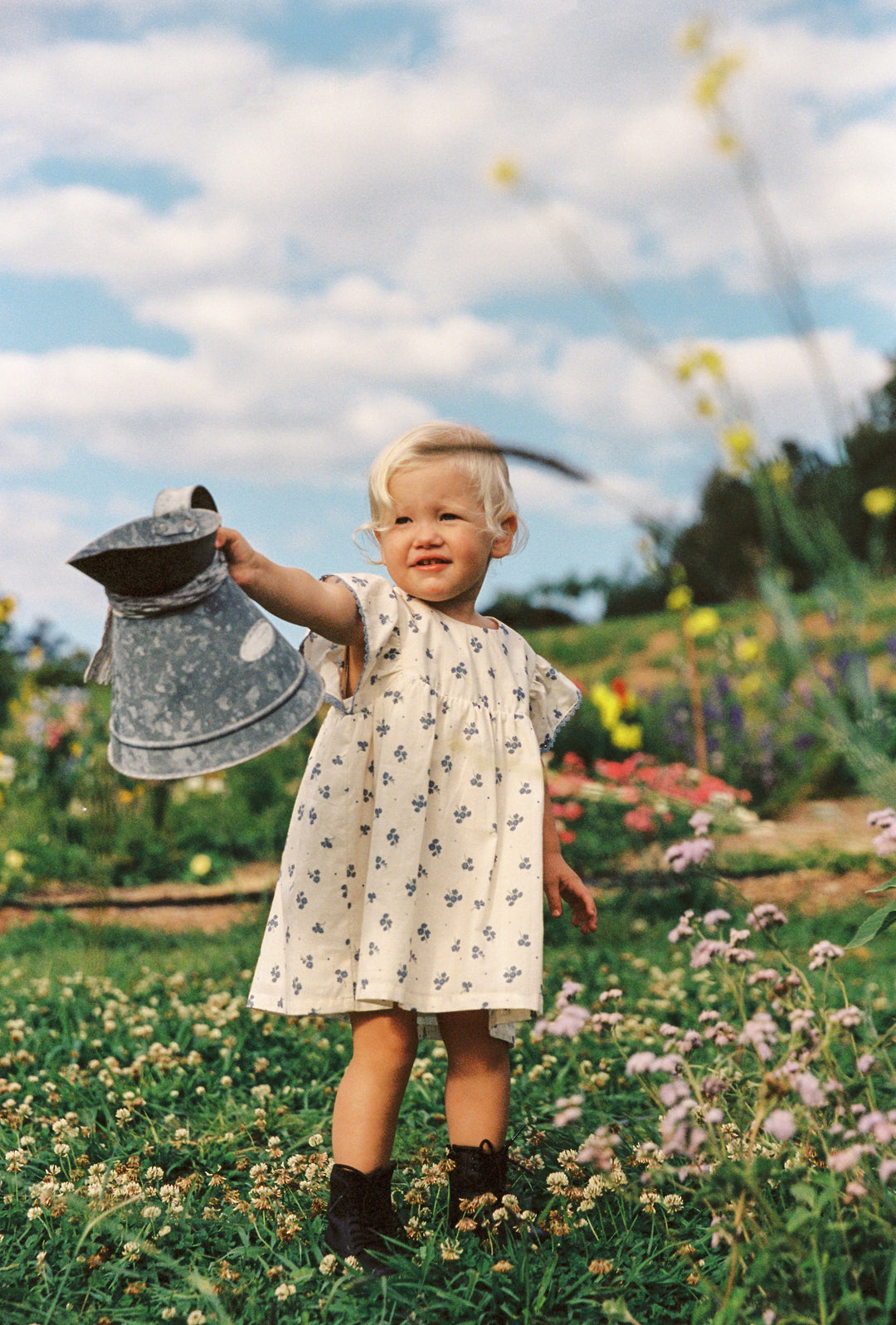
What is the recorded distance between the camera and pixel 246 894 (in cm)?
596

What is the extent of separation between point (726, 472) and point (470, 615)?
3.20 ft

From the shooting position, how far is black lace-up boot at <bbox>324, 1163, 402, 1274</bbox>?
82.1 inches

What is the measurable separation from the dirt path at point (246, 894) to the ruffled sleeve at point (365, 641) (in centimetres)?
322

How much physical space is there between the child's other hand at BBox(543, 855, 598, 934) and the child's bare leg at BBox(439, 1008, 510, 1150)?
1.11 ft

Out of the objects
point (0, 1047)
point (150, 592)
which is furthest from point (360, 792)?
point (0, 1047)

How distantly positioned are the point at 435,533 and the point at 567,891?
877 mm

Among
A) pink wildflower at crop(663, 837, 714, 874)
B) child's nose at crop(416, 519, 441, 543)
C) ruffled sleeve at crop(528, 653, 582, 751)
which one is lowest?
pink wildflower at crop(663, 837, 714, 874)

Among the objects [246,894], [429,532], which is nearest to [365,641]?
[429,532]

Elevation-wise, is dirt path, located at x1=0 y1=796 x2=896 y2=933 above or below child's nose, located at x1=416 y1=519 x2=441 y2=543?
below

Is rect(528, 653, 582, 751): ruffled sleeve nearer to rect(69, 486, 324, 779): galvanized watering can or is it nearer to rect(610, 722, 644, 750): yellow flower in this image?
rect(69, 486, 324, 779): galvanized watering can

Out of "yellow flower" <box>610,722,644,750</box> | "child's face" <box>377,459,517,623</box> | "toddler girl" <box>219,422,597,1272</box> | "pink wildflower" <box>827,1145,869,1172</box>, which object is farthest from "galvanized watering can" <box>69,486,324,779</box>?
"yellow flower" <box>610,722,644,750</box>

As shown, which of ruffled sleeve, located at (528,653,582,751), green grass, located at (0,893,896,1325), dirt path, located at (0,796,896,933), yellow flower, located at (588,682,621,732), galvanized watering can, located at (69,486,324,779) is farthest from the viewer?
yellow flower, located at (588,682,621,732)

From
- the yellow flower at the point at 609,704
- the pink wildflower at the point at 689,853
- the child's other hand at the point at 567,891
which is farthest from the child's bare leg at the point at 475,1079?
the yellow flower at the point at 609,704

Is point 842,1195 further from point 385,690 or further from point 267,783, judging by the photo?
point 267,783
